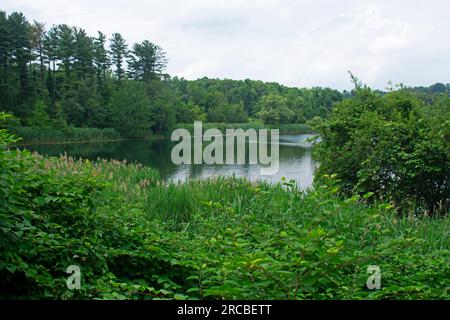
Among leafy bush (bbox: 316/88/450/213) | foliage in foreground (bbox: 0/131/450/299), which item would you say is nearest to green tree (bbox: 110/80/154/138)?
leafy bush (bbox: 316/88/450/213)

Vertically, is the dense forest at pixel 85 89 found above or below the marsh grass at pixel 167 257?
above

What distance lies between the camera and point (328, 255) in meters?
2.59

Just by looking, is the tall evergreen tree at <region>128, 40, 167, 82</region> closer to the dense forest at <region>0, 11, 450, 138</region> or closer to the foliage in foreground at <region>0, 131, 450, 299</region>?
the dense forest at <region>0, 11, 450, 138</region>

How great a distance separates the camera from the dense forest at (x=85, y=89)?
42906 mm

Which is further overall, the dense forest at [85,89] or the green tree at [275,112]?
the green tree at [275,112]

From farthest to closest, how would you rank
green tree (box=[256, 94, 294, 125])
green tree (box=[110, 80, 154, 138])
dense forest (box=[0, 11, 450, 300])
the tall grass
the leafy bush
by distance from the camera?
green tree (box=[256, 94, 294, 125])
green tree (box=[110, 80, 154, 138])
the tall grass
the leafy bush
dense forest (box=[0, 11, 450, 300])

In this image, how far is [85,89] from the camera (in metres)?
49.8

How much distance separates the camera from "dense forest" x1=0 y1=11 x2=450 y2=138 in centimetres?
4291

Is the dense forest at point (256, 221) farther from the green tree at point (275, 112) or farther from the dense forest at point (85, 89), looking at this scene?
the green tree at point (275, 112)

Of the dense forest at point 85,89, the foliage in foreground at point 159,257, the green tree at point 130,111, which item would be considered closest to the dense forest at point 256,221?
the foliage in foreground at point 159,257

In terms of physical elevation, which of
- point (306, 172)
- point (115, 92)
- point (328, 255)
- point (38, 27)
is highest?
point (38, 27)
